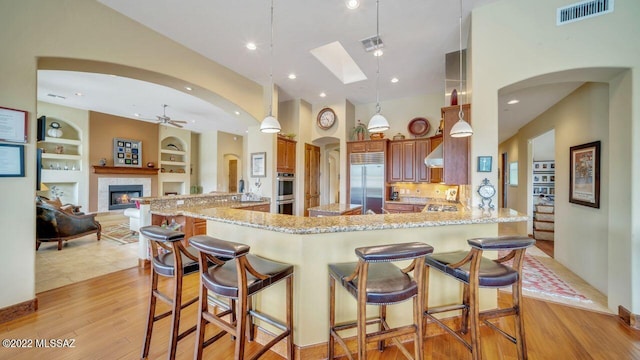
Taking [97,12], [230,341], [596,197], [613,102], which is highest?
[97,12]

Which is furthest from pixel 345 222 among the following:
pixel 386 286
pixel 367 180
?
pixel 367 180

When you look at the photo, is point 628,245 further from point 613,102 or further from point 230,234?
point 230,234

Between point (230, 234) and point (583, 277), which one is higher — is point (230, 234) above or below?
above

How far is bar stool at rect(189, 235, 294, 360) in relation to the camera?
1393 mm

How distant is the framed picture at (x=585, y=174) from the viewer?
286 cm

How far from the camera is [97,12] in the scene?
2.74 metres

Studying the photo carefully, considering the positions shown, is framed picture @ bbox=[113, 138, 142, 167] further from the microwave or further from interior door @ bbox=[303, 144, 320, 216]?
interior door @ bbox=[303, 144, 320, 216]

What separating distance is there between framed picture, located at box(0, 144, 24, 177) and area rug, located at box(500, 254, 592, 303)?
18.3ft

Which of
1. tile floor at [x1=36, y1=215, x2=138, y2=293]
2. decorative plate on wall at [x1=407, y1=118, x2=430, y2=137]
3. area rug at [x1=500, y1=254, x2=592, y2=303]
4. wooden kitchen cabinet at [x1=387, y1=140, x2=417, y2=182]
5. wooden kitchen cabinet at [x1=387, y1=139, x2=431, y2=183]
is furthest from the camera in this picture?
decorative plate on wall at [x1=407, y1=118, x2=430, y2=137]

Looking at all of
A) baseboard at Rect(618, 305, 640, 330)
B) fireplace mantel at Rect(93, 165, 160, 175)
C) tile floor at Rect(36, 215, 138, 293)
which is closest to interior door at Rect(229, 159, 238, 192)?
fireplace mantel at Rect(93, 165, 160, 175)

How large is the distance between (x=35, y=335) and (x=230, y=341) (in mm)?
1697

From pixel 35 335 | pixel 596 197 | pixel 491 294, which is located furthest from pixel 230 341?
pixel 596 197

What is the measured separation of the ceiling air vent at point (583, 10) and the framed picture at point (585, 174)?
1428 mm

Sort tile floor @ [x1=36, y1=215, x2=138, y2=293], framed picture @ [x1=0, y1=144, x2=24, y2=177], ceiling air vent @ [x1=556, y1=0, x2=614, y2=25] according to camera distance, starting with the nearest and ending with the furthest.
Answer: framed picture @ [x1=0, y1=144, x2=24, y2=177] → ceiling air vent @ [x1=556, y1=0, x2=614, y2=25] → tile floor @ [x1=36, y1=215, x2=138, y2=293]
